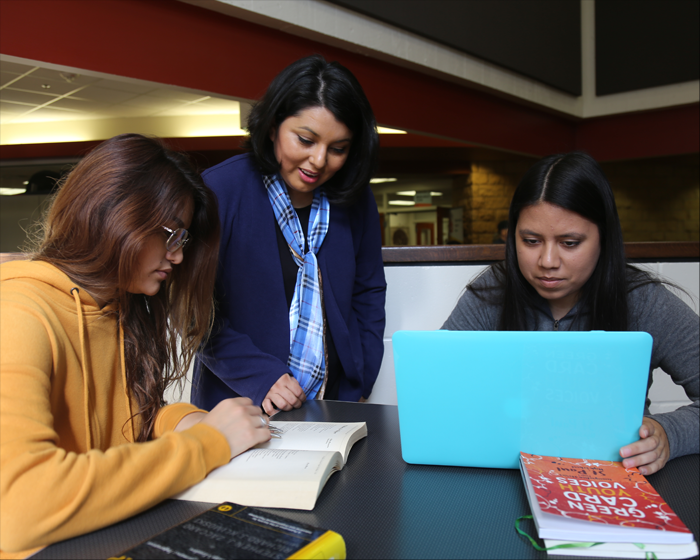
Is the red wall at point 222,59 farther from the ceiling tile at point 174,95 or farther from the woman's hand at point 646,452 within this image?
the woman's hand at point 646,452

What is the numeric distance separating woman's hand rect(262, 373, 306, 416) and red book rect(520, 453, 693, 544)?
22.3 inches

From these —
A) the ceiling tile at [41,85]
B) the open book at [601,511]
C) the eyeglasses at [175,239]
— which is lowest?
the open book at [601,511]

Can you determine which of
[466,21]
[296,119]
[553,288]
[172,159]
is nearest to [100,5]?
[296,119]

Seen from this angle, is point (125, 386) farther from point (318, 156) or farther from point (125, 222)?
point (318, 156)

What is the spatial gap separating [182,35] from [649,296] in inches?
108

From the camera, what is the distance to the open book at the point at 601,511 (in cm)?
61

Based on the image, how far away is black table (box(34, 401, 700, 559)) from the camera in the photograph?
0.63 meters

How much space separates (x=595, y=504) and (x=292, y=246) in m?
0.95

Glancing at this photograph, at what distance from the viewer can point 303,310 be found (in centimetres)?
141

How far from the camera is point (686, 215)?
8242 millimetres

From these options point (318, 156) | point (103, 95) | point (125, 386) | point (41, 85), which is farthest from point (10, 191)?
point (125, 386)

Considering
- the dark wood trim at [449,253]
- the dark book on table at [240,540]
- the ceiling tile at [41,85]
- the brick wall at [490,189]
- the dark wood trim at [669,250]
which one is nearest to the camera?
the dark book on table at [240,540]

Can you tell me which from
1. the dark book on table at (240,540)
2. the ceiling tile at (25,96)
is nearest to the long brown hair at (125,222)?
the dark book on table at (240,540)

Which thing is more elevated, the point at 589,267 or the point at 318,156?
the point at 318,156
